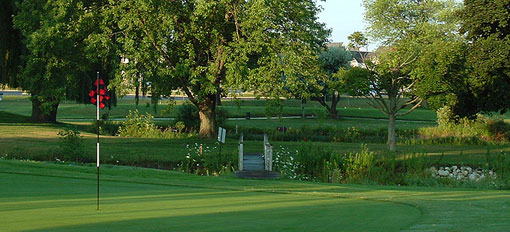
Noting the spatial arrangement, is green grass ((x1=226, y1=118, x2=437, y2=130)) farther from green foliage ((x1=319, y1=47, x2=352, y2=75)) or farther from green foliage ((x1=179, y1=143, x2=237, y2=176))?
green foliage ((x1=179, y1=143, x2=237, y2=176))

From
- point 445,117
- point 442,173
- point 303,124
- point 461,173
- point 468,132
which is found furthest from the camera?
point 303,124

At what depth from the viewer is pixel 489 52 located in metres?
37.0

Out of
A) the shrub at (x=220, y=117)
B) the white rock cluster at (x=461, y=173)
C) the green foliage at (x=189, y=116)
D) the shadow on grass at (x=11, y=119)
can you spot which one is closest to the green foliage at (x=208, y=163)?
the white rock cluster at (x=461, y=173)

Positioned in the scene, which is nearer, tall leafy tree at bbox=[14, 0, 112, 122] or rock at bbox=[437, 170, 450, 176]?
rock at bbox=[437, 170, 450, 176]

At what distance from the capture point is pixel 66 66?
34.2 metres

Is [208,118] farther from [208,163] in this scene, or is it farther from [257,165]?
[257,165]

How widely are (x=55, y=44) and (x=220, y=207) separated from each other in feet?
72.3

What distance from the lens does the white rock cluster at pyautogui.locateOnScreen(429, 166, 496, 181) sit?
27344mm

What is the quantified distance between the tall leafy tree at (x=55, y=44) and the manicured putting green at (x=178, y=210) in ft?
53.8

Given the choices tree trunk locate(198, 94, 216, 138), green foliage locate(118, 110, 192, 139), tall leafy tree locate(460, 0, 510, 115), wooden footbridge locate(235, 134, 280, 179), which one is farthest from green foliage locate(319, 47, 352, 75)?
wooden footbridge locate(235, 134, 280, 179)

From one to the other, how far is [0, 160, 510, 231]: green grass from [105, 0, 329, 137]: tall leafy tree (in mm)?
13174

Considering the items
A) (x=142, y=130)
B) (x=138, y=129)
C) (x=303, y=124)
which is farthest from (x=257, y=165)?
(x=303, y=124)

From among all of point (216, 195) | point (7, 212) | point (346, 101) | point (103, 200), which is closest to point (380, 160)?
point (216, 195)

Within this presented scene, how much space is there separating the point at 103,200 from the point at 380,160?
1792 centimetres
